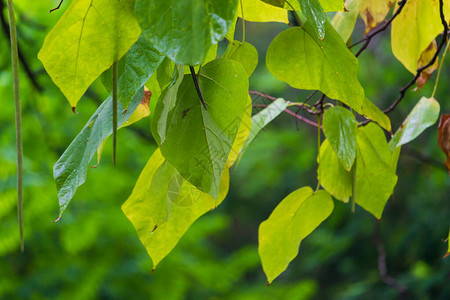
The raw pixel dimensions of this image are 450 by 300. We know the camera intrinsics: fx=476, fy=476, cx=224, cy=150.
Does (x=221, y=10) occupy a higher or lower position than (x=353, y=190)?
higher

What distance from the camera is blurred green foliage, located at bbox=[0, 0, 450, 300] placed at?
4.35 ft

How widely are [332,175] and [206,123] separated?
0.46ft

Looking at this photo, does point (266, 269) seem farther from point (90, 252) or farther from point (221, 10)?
point (90, 252)

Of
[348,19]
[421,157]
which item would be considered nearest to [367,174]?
[348,19]

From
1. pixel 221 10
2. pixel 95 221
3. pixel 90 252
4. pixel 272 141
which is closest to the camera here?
pixel 221 10

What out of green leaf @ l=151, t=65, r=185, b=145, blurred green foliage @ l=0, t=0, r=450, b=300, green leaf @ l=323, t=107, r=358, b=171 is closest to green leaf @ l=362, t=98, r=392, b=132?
green leaf @ l=323, t=107, r=358, b=171

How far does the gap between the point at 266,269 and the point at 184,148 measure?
0.50 feet

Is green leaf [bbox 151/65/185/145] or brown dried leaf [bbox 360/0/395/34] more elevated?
green leaf [bbox 151/65/185/145]

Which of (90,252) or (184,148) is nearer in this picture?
(184,148)

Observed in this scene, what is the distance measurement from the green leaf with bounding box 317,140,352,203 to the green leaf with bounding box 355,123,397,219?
0.01 m

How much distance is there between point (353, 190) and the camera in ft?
1.02

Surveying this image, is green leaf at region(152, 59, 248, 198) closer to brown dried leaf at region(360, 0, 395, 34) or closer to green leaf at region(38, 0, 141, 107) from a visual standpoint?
green leaf at region(38, 0, 141, 107)

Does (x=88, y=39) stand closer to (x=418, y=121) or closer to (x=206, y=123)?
(x=206, y=123)

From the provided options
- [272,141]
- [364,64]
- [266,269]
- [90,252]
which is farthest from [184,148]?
[364,64]
